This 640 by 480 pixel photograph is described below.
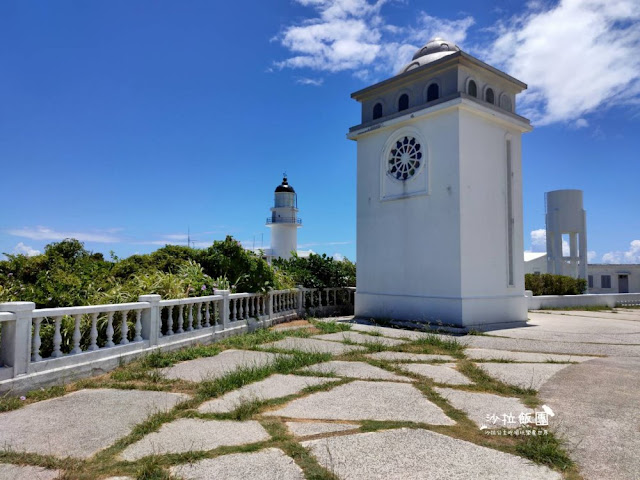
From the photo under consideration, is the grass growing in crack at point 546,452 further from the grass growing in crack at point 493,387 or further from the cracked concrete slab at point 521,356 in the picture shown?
the cracked concrete slab at point 521,356

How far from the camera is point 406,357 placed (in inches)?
264

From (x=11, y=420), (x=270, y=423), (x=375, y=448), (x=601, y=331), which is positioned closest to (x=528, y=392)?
(x=375, y=448)

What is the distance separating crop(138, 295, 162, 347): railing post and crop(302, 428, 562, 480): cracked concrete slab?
14.4ft

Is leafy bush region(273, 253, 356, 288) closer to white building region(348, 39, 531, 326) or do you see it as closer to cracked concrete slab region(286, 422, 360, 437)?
white building region(348, 39, 531, 326)

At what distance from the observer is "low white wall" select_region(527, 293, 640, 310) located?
52.9 ft

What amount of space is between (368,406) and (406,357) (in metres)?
2.67

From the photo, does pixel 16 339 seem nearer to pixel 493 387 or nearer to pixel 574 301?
pixel 493 387

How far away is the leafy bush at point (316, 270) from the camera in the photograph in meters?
13.3

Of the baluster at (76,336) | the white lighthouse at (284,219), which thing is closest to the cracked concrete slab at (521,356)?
the baluster at (76,336)

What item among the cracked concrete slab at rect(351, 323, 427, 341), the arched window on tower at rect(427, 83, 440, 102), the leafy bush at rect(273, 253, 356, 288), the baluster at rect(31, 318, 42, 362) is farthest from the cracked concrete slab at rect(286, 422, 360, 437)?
the arched window on tower at rect(427, 83, 440, 102)

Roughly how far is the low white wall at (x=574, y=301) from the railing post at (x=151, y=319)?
13363mm

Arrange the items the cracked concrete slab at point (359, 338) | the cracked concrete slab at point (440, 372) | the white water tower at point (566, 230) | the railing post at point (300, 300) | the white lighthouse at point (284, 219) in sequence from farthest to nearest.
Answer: the white lighthouse at point (284, 219) < the white water tower at point (566, 230) < the railing post at point (300, 300) < the cracked concrete slab at point (359, 338) < the cracked concrete slab at point (440, 372)

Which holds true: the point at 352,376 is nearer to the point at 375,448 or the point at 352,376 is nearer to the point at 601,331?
the point at 375,448

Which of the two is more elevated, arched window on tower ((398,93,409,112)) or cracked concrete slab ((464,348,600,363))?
arched window on tower ((398,93,409,112))
